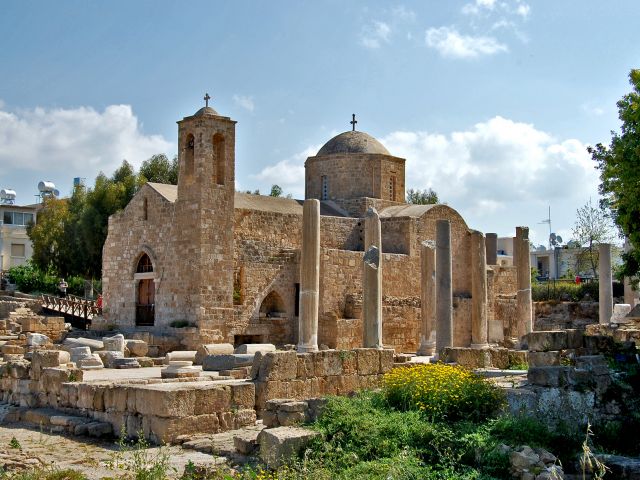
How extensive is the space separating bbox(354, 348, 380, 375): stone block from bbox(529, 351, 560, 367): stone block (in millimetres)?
2771

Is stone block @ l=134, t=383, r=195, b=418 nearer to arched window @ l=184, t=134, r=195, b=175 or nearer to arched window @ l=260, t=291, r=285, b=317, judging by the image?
arched window @ l=184, t=134, r=195, b=175

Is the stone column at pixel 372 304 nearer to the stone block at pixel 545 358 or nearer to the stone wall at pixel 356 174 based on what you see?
the stone block at pixel 545 358

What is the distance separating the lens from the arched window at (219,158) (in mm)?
24562

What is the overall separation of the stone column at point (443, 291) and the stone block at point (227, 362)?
20.9 ft

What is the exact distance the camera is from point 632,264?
1589 centimetres

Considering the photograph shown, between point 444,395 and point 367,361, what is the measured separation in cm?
463

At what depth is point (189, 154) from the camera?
24.8 m

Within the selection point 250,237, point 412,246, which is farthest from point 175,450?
point 412,246

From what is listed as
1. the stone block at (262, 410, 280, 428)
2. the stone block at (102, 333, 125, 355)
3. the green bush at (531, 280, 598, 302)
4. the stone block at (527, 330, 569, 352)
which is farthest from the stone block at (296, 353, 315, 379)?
the green bush at (531, 280, 598, 302)

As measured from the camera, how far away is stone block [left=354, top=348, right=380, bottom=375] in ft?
45.5

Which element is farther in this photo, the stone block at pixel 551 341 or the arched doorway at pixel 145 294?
the arched doorway at pixel 145 294

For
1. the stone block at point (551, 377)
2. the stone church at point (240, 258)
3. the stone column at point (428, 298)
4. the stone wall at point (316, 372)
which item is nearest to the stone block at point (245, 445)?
the stone wall at point (316, 372)

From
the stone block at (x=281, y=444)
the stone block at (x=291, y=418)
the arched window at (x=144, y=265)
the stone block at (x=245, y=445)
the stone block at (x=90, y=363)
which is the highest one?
the arched window at (x=144, y=265)

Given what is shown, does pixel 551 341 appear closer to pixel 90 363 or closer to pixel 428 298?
pixel 428 298
